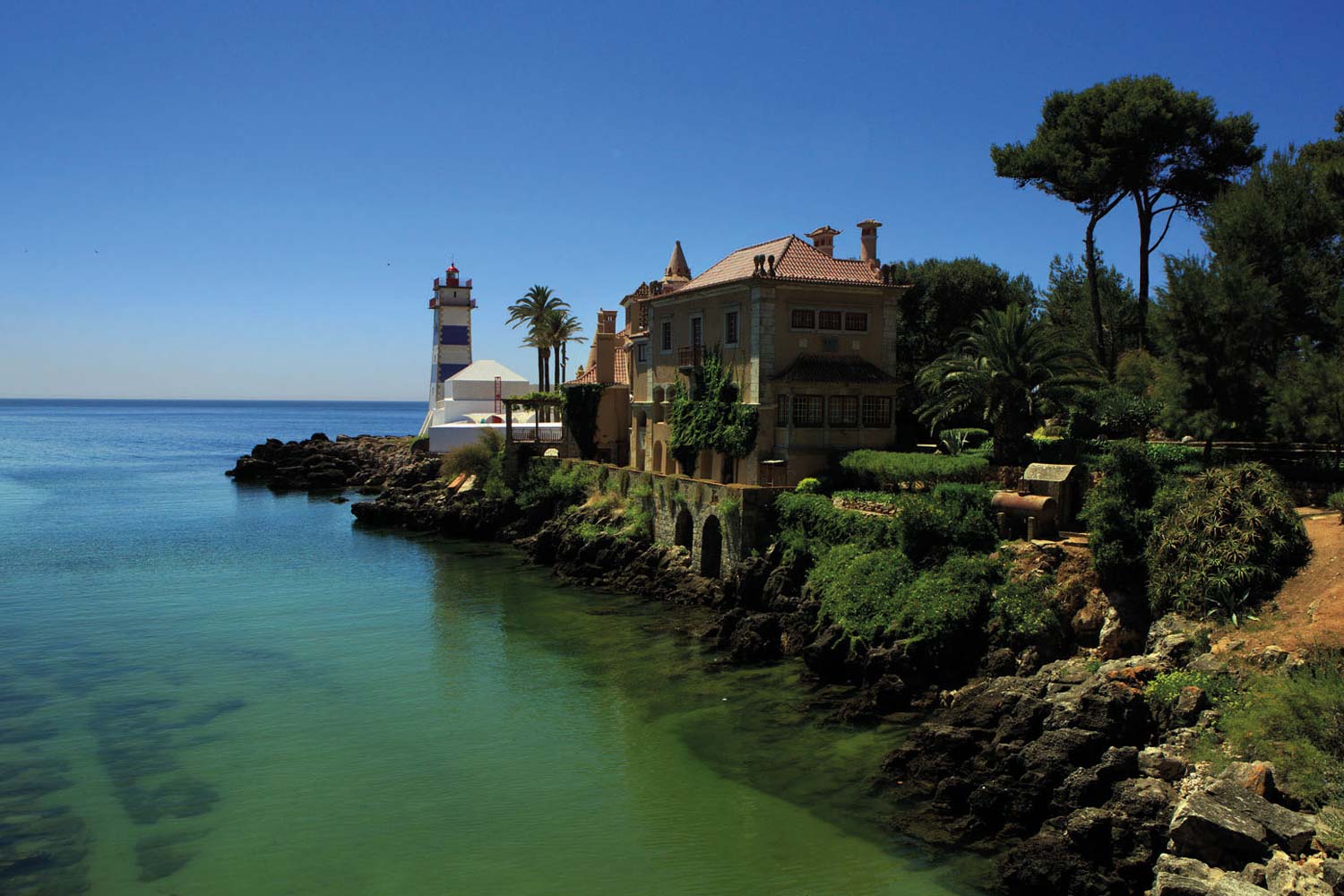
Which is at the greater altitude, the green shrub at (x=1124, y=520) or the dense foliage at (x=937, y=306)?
the dense foliage at (x=937, y=306)

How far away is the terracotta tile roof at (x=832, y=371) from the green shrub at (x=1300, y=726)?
22.4 metres

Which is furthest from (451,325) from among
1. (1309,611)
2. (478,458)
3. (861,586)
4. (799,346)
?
(1309,611)

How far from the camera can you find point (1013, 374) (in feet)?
106

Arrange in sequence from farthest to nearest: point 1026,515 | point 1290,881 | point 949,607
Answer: point 1026,515
point 949,607
point 1290,881

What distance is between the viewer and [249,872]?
16328mm

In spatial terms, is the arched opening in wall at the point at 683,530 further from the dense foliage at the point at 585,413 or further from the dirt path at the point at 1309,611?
the dirt path at the point at 1309,611

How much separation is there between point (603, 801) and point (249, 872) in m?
6.54

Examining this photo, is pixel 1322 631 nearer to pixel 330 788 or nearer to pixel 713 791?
pixel 713 791

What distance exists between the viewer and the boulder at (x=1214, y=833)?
43.1ft

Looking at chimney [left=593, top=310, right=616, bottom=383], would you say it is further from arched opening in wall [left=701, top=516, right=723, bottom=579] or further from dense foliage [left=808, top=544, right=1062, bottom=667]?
dense foliage [left=808, top=544, right=1062, bottom=667]

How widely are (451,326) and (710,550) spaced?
61777 mm

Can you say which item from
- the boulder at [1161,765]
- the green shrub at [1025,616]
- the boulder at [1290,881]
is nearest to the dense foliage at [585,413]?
the green shrub at [1025,616]

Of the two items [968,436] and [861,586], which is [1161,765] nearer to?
[861,586]

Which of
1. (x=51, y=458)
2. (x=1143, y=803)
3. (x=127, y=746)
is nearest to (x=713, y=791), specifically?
(x=1143, y=803)
